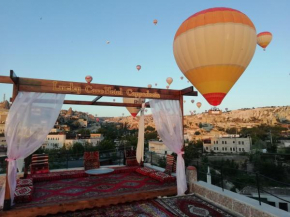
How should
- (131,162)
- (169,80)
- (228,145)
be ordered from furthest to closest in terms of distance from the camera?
1. (228,145)
2. (131,162)
3. (169,80)

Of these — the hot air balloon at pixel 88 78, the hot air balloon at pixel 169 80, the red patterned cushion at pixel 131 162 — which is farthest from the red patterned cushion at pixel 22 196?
the hot air balloon at pixel 169 80

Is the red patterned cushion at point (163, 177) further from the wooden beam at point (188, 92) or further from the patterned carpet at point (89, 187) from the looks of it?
the wooden beam at point (188, 92)

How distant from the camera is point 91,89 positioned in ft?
17.6

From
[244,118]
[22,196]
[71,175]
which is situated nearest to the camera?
[22,196]

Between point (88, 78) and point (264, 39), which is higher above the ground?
point (264, 39)

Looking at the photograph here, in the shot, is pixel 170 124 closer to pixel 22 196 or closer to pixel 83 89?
pixel 83 89

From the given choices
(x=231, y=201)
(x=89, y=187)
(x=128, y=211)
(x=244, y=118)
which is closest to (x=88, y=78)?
(x=89, y=187)

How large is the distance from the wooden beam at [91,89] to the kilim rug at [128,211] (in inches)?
109

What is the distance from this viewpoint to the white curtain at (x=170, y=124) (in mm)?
5736

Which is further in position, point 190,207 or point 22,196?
point 190,207

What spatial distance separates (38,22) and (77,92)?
10.8 meters

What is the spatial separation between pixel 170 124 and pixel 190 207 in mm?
2209

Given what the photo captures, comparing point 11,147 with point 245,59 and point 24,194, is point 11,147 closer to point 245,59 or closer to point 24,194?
point 24,194

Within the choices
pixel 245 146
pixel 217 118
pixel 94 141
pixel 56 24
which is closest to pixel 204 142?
pixel 245 146
